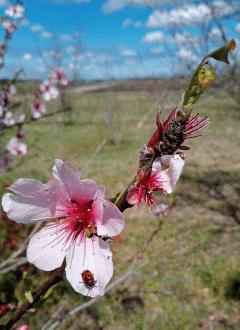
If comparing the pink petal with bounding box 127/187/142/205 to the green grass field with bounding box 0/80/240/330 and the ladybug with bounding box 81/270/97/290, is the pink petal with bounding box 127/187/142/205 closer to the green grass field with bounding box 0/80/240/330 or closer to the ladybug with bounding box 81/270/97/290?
the ladybug with bounding box 81/270/97/290

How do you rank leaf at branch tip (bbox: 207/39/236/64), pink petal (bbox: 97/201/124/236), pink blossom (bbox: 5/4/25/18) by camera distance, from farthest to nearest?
pink blossom (bbox: 5/4/25/18), pink petal (bbox: 97/201/124/236), leaf at branch tip (bbox: 207/39/236/64)

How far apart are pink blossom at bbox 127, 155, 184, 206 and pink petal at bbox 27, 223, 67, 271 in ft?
0.68

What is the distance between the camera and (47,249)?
29.5 inches

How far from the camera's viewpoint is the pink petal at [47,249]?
73 centimetres

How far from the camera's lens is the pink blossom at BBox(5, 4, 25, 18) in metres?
3.57

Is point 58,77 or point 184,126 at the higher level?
point 184,126

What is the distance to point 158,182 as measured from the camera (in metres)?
0.66

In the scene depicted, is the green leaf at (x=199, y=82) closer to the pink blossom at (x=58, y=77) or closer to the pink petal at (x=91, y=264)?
the pink petal at (x=91, y=264)

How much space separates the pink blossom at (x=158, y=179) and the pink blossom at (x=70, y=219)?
56 mm

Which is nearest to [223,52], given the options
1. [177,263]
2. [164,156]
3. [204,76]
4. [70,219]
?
[204,76]

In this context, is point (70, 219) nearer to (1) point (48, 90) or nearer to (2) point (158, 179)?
(2) point (158, 179)

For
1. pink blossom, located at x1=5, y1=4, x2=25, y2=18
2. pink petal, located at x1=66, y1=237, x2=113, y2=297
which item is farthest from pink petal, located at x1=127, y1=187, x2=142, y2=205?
pink blossom, located at x1=5, y1=4, x2=25, y2=18

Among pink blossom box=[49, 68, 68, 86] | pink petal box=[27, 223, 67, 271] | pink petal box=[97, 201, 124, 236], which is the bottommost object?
pink blossom box=[49, 68, 68, 86]

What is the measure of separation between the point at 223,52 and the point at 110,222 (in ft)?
1.10
